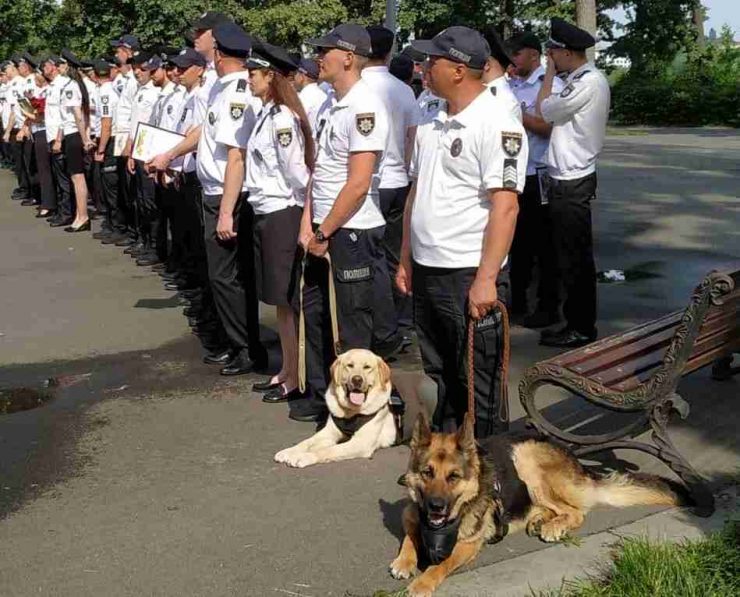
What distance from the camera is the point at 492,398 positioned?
4.67 metres

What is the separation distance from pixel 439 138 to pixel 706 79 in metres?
35.0

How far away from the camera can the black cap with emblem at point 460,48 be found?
436 cm

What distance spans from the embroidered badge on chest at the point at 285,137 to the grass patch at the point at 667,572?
2.94 metres

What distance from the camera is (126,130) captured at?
39.3ft

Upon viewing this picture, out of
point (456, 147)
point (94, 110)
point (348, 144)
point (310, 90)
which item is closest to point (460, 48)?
point (456, 147)

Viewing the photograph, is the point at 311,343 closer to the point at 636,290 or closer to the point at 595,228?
the point at 636,290

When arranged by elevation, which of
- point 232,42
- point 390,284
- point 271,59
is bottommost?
point 390,284

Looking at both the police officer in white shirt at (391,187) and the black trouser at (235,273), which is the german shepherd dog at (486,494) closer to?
the police officer in white shirt at (391,187)

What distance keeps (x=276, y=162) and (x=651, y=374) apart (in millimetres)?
2419

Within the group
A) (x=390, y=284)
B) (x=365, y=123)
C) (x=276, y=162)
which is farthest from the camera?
(x=390, y=284)

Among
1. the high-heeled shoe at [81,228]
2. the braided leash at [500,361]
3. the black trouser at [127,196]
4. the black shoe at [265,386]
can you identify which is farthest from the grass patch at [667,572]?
the high-heeled shoe at [81,228]

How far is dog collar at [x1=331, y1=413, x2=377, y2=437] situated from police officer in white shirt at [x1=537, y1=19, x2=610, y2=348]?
2.28 m

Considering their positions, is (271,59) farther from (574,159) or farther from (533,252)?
(533,252)

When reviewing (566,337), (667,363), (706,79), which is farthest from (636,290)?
(706,79)
